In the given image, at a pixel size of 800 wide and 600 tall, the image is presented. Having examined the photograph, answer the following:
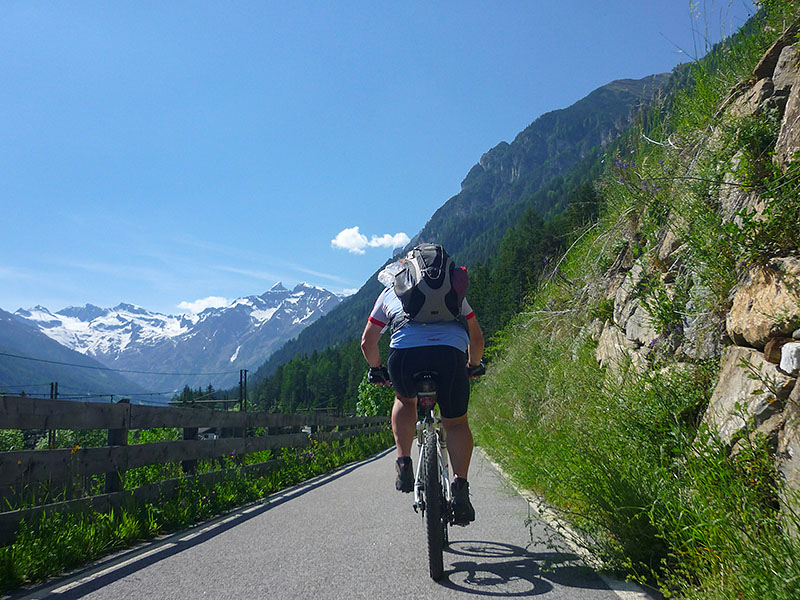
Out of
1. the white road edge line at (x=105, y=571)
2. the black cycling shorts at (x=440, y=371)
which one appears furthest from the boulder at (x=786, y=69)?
the white road edge line at (x=105, y=571)

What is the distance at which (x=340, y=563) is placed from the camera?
3641 mm

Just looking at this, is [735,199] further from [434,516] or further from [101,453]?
[101,453]

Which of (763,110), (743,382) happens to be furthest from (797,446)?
(763,110)

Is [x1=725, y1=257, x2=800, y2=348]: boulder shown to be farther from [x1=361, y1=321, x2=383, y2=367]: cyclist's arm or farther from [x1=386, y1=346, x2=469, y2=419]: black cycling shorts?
[x1=361, y1=321, x2=383, y2=367]: cyclist's arm

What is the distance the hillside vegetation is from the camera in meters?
2.63

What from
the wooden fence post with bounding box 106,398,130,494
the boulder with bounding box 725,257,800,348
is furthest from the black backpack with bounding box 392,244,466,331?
the wooden fence post with bounding box 106,398,130,494

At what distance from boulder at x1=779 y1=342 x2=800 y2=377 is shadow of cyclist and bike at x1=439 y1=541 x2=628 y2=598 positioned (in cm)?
151

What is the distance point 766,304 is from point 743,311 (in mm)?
263

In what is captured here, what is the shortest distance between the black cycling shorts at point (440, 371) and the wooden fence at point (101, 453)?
248 cm

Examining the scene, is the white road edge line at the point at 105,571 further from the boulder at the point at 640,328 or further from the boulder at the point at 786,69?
the boulder at the point at 786,69

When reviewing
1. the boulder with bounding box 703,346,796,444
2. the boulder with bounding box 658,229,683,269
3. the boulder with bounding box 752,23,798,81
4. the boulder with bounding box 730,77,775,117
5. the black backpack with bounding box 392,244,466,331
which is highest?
the boulder with bounding box 752,23,798,81

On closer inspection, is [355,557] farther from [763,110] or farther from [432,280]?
[763,110]

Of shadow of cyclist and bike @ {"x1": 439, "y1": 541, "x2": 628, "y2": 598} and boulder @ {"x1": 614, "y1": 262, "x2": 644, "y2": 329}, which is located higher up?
boulder @ {"x1": 614, "y1": 262, "x2": 644, "y2": 329}

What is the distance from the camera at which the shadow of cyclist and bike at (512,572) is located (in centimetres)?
309
